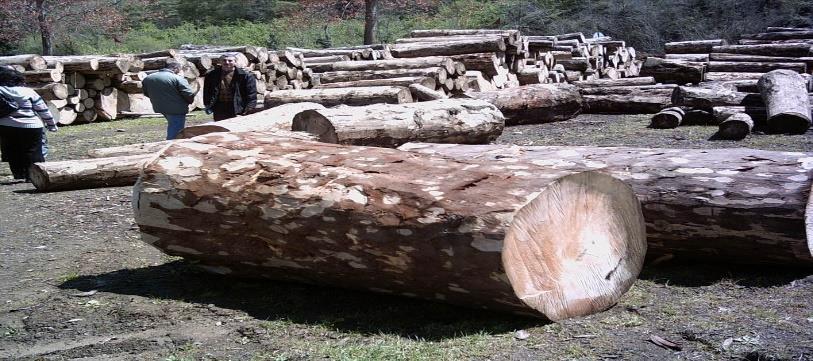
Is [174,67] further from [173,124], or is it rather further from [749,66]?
[749,66]

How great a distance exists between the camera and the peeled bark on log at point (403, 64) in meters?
15.1

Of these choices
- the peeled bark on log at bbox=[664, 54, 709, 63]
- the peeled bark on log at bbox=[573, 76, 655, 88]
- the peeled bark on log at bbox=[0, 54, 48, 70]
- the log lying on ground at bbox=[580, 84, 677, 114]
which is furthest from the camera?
the peeled bark on log at bbox=[664, 54, 709, 63]

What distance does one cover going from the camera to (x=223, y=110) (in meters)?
11.0

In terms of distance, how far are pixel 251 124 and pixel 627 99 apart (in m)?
7.60

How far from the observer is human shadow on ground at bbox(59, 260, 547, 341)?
14.3 feet

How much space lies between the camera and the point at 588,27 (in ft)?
101

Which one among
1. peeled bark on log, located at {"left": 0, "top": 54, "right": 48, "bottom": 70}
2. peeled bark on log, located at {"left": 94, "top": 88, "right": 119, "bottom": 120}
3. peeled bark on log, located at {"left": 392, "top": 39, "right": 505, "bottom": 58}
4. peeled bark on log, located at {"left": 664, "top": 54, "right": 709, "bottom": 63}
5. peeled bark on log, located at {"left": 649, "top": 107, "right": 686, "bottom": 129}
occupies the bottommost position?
peeled bark on log, located at {"left": 94, "top": 88, "right": 119, "bottom": 120}

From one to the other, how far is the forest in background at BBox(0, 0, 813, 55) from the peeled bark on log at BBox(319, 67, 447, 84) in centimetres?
1235

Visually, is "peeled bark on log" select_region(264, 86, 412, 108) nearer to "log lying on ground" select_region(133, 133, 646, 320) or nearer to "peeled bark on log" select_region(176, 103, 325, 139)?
"peeled bark on log" select_region(176, 103, 325, 139)

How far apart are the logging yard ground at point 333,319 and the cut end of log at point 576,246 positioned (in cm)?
13

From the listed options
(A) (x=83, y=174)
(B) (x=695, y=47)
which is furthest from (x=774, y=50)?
(A) (x=83, y=174)

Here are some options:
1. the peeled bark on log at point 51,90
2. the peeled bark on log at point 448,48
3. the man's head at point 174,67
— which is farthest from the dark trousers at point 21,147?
the peeled bark on log at point 448,48

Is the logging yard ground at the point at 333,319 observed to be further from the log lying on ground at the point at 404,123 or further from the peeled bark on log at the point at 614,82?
the peeled bark on log at the point at 614,82

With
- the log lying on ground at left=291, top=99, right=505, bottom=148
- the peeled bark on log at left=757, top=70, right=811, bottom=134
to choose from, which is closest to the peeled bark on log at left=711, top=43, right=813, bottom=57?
the peeled bark on log at left=757, top=70, right=811, bottom=134
